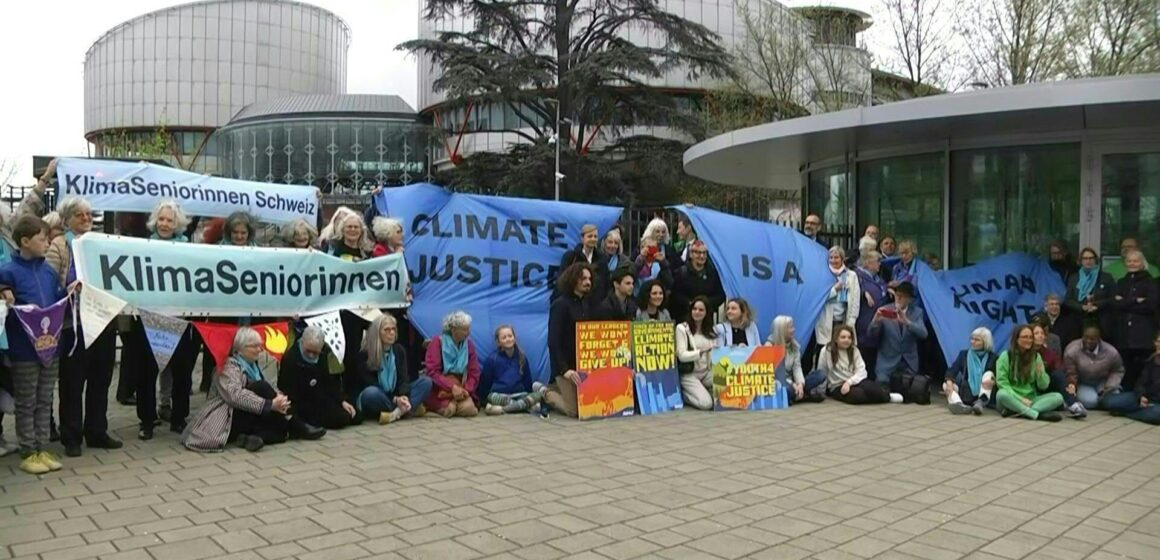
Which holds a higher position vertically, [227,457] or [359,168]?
[359,168]

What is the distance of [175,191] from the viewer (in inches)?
362

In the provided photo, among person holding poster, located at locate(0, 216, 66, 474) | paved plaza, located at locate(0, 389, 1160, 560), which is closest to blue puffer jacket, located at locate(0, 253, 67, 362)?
person holding poster, located at locate(0, 216, 66, 474)

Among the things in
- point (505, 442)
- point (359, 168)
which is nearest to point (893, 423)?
point (505, 442)

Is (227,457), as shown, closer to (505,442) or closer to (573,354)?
(505,442)

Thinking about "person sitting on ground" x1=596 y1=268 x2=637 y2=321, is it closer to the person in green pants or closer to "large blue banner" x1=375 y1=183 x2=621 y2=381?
"large blue banner" x1=375 y1=183 x2=621 y2=381

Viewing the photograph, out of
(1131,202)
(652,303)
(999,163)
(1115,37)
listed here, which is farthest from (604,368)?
(1115,37)

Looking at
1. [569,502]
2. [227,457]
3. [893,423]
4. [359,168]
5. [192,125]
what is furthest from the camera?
[192,125]

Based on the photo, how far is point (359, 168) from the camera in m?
58.9

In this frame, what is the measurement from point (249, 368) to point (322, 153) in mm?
56861

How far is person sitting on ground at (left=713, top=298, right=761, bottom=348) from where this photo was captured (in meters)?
9.15

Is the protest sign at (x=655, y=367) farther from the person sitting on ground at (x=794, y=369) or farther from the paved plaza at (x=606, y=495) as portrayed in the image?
the person sitting on ground at (x=794, y=369)

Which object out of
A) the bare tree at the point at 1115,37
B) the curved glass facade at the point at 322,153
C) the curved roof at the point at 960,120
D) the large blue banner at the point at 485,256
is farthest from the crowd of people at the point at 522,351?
the curved glass facade at the point at 322,153

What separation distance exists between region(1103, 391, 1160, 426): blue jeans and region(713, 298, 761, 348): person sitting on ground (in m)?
3.54

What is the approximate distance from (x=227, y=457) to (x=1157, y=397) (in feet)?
28.1
